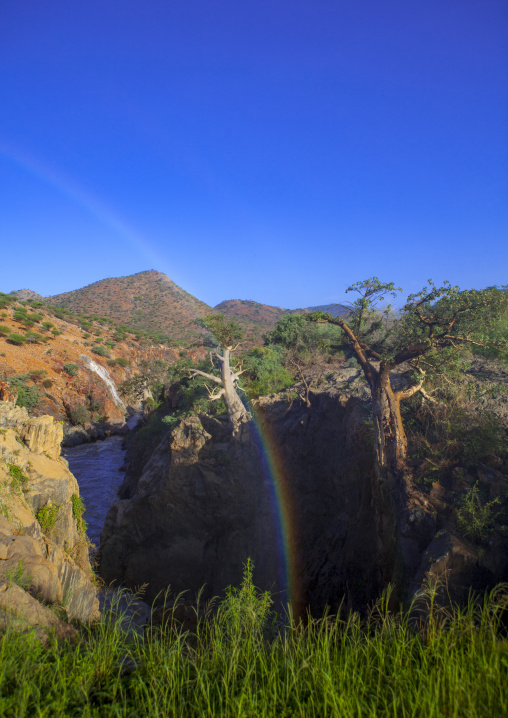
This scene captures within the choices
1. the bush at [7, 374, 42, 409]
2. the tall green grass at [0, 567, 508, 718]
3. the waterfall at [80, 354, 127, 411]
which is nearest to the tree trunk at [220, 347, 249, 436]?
the tall green grass at [0, 567, 508, 718]

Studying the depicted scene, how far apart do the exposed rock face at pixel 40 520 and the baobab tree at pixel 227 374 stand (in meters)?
7.27

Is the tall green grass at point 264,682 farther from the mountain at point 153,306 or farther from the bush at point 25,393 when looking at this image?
the mountain at point 153,306

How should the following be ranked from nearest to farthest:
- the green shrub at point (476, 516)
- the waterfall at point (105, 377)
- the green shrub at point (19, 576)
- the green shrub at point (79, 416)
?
the green shrub at point (19, 576)
the green shrub at point (476, 516)
the green shrub at point (79, 416)
the waterfall at point (105, 377)

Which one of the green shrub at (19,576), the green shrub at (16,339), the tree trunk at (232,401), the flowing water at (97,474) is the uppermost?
the green shrub at (16,339)

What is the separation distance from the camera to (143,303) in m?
92.8

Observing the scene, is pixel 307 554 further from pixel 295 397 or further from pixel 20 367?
pixel 20 367

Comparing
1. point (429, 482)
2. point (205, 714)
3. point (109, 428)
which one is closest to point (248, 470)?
point (429, 482)

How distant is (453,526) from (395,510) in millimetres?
1418

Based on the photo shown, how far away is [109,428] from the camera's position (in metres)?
38.9

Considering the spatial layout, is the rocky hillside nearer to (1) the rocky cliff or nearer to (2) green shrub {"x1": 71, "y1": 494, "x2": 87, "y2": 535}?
(1) the rocky cliff

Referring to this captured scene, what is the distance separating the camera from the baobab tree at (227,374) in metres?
16.0

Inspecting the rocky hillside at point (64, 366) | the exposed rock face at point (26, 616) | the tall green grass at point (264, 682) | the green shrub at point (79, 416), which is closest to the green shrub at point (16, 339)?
the rocky hillside at point (64, 366)

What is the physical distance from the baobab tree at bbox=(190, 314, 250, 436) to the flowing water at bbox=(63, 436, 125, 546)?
9203mm

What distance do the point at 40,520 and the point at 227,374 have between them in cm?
1028
